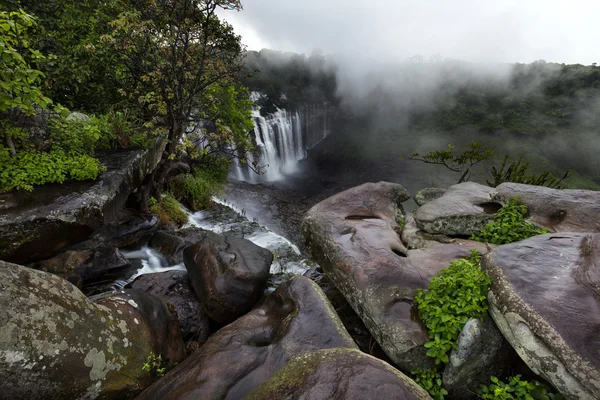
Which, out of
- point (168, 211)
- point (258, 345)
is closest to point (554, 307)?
point (258, 345)

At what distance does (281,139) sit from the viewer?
28000 mm

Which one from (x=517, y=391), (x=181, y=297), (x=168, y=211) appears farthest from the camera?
(x=168, y=211)

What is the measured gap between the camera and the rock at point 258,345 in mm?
3592

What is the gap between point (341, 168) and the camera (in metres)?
27.4

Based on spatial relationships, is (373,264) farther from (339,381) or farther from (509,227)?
(509,227)

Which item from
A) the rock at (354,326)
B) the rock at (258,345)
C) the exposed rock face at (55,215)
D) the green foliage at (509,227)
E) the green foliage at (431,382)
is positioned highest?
the exposed rock face at (55,215)

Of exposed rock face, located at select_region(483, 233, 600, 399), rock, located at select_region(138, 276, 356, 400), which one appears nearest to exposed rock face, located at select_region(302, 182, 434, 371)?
rock, located at select_region(138, 276, 356, 400)

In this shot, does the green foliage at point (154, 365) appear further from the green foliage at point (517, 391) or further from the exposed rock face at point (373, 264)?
the green foliage at point (517, 391)

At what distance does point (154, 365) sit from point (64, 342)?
1.31m

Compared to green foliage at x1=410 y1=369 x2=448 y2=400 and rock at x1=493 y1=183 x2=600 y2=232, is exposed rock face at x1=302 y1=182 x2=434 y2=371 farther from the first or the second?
rock at x1=493 y1=183 x2=600 y2=232

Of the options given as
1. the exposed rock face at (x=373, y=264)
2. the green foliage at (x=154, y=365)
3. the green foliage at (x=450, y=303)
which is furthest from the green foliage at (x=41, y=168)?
the green foliage at (x=450, y=303)

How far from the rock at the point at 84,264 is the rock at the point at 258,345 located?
3750mm

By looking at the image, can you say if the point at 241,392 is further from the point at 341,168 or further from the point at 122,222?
the point at 341,168

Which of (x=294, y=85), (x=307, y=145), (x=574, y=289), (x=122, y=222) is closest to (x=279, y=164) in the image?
(x=307, y=145)
